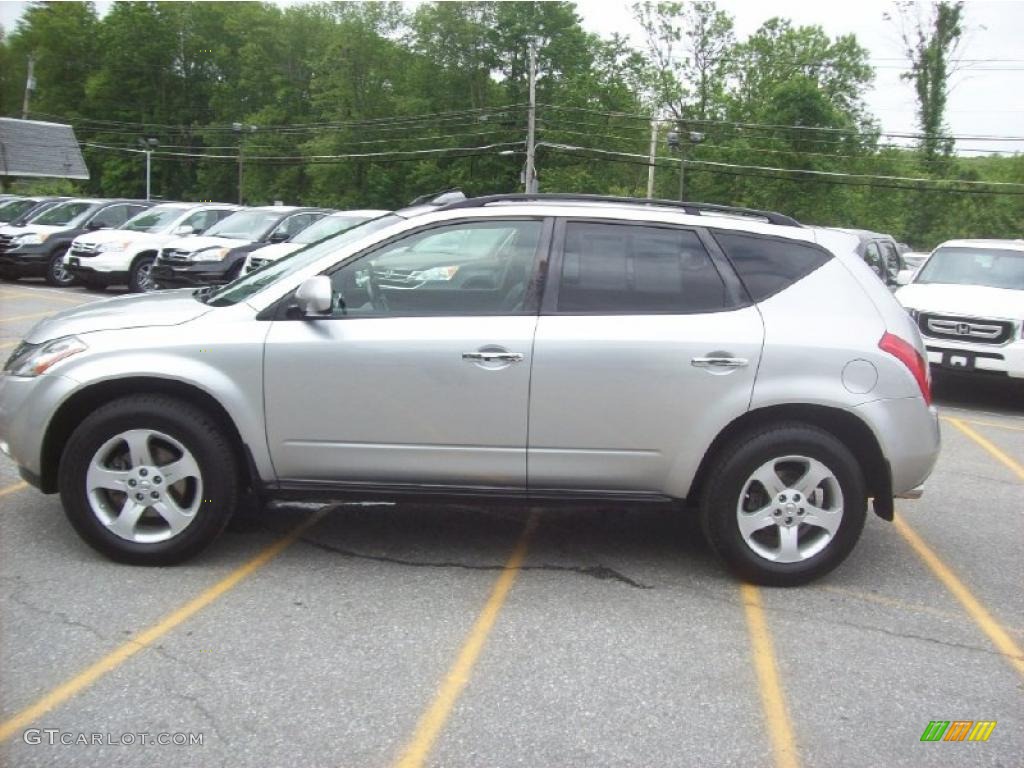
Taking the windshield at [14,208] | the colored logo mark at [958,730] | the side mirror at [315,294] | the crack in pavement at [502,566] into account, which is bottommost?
the colored logo mark at [958,730]

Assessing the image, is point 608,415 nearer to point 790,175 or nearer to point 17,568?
point 17,568

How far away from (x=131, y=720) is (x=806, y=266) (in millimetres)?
3510

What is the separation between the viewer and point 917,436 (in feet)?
14.2

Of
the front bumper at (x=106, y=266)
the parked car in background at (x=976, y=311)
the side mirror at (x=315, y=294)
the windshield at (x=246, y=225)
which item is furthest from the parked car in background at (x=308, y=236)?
the side mirror at (x=315, y=294)

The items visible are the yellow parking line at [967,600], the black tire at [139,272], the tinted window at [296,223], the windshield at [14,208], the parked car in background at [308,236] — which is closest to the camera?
the yellow parking line at [967,600]

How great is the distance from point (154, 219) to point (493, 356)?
16.3 metres

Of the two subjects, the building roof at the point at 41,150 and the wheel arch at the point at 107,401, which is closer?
the wheel arch at the point at 107,401

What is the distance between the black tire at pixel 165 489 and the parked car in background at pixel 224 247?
34.1 feet

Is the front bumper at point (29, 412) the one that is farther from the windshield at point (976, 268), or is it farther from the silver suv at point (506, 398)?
the windshield at point (976, 268)

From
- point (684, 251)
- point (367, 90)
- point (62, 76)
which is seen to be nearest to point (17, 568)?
point (684, 251)

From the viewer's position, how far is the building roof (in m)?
48.1

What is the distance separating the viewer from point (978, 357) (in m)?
9.73

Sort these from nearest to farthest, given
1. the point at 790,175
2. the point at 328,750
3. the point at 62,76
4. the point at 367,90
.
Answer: the point at 328,750, the point at 790,175, the point at 367,90, the point at 62,76

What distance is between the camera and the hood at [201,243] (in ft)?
49.6
